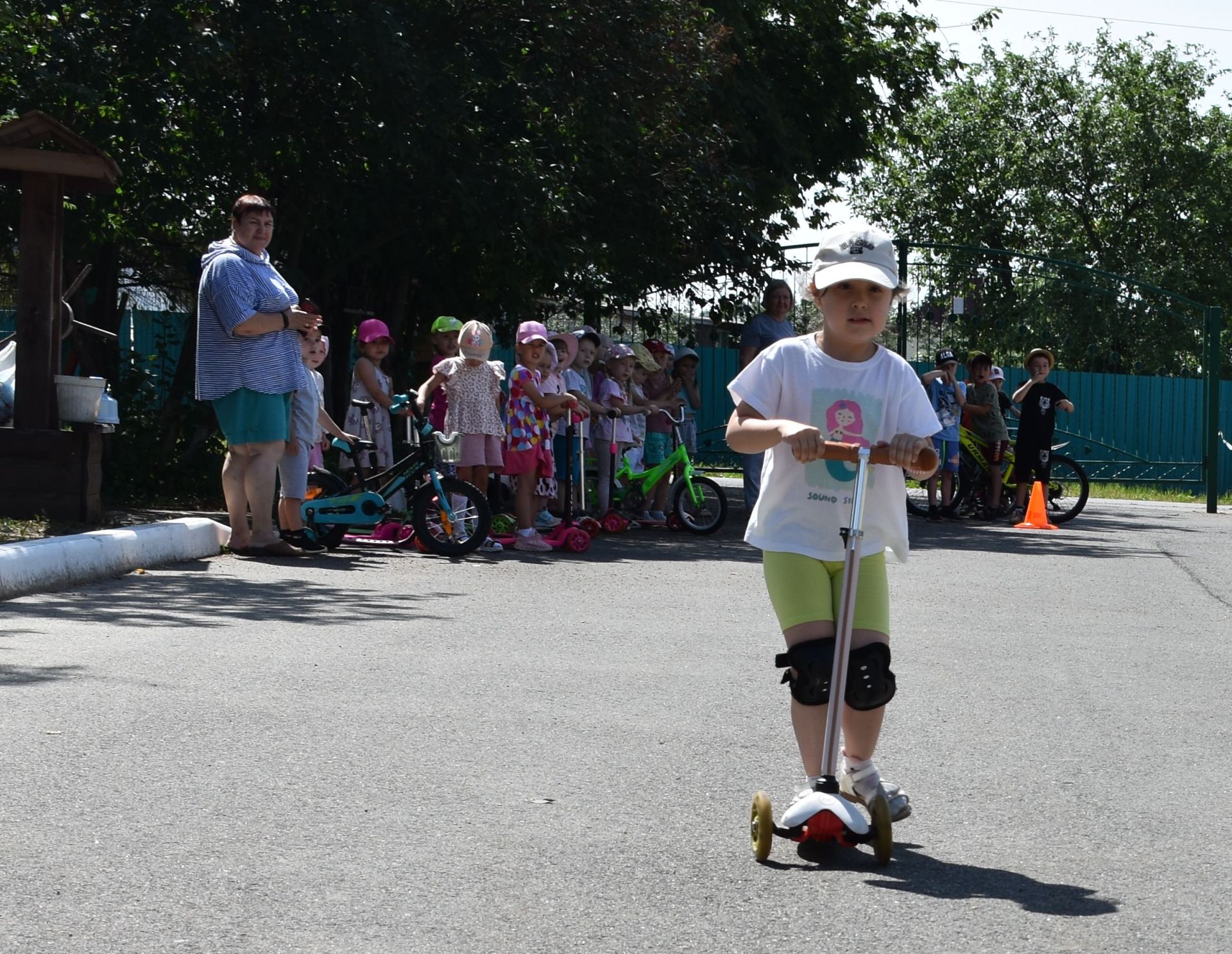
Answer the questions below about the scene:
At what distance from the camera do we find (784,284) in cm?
1484

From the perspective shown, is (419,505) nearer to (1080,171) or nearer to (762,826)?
(762,826)

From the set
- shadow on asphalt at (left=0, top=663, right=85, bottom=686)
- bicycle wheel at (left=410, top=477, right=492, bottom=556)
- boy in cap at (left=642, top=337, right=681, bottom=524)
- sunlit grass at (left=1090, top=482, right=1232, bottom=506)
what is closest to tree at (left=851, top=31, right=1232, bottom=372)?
sunlit grass at (left=1090, top=482, right=1232, bottom=506)

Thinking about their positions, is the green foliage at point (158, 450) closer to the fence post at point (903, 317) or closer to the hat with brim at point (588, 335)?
the hat with brim at point (588, 335)

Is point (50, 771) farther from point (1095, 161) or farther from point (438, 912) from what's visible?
point (1095, 161)

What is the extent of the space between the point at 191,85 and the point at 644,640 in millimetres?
7940

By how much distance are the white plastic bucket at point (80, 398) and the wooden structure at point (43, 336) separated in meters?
0.10

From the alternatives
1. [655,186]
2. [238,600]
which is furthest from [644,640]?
[655,186]

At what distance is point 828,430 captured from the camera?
4.63m

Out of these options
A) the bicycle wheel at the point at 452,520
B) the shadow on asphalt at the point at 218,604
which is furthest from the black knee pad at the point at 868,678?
the bicycle wheel at the point at 452,520

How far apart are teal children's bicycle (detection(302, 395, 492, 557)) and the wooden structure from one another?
1467mm

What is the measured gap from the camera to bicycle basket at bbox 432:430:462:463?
1241 cm

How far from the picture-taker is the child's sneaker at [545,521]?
14.2m

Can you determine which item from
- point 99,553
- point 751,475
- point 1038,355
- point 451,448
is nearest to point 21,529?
point 99,553

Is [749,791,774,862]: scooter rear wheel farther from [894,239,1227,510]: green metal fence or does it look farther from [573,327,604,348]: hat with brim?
[894,239,1227,510]: green metal fence
